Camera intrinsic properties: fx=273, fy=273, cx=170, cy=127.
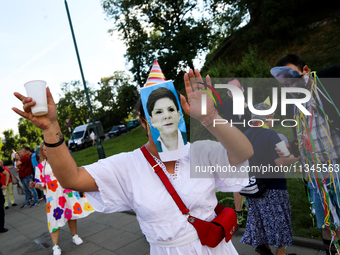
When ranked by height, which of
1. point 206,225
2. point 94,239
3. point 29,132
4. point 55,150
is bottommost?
point 29,132

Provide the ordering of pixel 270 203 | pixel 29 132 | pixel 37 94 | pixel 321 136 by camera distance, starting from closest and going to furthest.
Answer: pixel 37 94 → pixel 321 136 → pixel 270 203 → pixel 29 132

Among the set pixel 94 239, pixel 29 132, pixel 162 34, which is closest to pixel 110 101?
pixel 29 132

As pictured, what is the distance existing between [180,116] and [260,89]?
9.93m

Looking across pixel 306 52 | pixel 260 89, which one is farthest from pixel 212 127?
pixel 306 52

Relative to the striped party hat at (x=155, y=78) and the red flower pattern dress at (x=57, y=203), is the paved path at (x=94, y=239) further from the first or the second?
the striped party hat at (x=155, y=78)

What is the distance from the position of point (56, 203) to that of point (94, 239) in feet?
3.69

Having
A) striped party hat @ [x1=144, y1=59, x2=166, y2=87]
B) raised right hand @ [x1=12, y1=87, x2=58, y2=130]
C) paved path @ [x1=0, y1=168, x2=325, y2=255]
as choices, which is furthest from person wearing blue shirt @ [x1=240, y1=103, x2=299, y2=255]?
raised right hand @ [x1=12, y1=87, x2=58, y2=130]

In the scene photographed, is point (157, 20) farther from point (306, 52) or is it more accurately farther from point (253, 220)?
point (253, 220)

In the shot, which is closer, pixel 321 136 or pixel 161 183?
pixel 161 183

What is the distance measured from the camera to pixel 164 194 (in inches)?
68.2

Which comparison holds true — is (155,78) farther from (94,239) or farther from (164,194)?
(94,239)

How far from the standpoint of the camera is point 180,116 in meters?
1.80

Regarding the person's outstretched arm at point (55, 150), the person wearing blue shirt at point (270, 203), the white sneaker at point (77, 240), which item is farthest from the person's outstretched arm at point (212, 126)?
the white sneaker at point (77, 240)

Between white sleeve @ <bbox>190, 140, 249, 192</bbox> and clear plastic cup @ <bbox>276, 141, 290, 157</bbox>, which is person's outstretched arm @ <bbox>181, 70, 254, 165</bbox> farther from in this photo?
clear plastic cup @ <bbox>276, 141, 290, 157</bbox>
